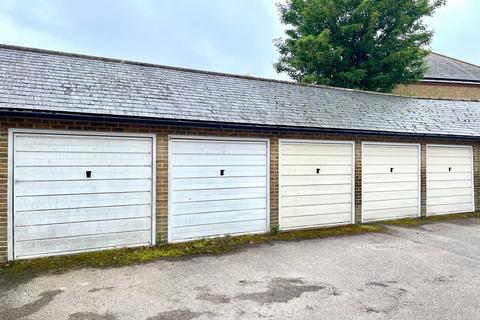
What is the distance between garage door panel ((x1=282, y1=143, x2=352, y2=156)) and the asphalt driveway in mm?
2561

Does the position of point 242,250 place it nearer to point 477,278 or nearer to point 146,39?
point 477,278

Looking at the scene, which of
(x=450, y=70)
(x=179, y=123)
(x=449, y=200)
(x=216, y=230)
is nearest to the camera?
(x=179, y=123)

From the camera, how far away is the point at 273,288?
4789 millimetres

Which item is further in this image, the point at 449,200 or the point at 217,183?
the point at 449,200

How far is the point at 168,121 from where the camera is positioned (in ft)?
22.3

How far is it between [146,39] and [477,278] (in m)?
20.0

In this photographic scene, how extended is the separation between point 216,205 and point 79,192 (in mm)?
2764

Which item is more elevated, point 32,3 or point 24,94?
point 32,3

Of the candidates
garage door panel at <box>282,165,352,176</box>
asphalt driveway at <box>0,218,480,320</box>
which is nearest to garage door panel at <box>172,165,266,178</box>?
garage door panel at <box>282,165,352,176</box>

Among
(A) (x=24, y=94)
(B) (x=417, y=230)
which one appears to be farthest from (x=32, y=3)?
(B) (x=417, y=230)

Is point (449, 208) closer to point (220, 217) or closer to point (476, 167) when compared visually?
point (476, 167)

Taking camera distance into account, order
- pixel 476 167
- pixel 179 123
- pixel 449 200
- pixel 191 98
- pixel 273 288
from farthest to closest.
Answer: pixel 476 167 < pixel 449 200 < pixel 191 98 < pixel 179 123 < pixel 273 288

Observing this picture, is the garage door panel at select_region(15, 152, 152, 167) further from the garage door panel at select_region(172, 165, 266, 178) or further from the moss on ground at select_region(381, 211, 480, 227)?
the moss on ground at select_region(381, 211, 480, 227)

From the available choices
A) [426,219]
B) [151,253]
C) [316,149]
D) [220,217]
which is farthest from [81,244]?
[426,219]
